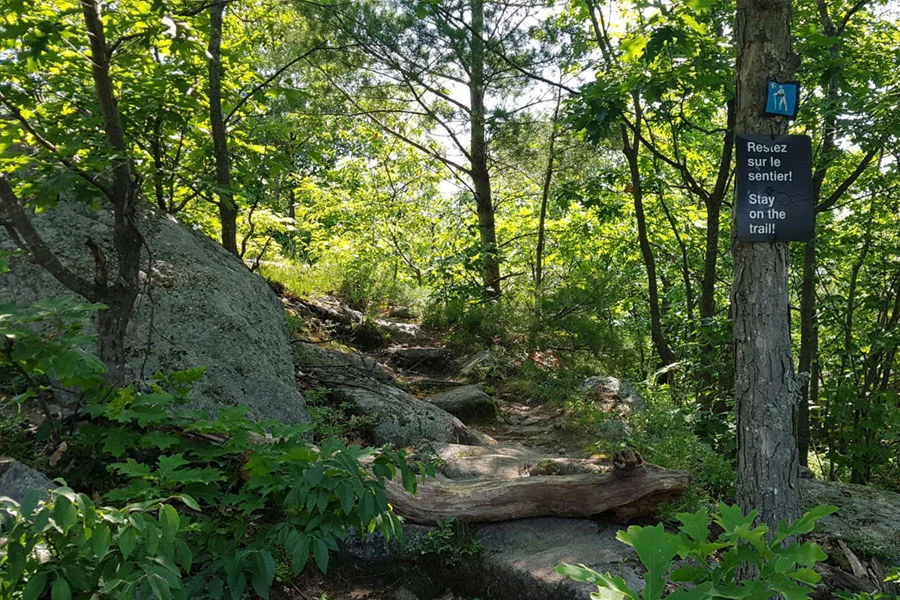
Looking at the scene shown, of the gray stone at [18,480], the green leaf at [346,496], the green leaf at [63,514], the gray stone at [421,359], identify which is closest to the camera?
the green leaf at [63,514]

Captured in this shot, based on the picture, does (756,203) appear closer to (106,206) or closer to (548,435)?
(548,435)

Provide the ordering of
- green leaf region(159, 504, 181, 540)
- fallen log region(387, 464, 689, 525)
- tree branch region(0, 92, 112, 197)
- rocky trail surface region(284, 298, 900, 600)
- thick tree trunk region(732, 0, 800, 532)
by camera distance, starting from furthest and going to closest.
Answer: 1. fallen log region(387, 464, 689, 525)
2. rocky trail surface region(284, 298, 900, 600)
3. tree branch region(0, 92, 112, 197)
4. thick tree trunk region(732, 0, 800, 532)
5. green leaf region(159, 504, 181, 540)

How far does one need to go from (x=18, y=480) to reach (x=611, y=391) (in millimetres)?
6177

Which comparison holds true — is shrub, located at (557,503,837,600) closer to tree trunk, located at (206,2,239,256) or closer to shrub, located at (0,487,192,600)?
shrub, located at (0,487,192,600)

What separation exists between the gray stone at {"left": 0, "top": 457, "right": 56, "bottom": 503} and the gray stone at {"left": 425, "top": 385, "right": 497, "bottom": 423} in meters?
4.45

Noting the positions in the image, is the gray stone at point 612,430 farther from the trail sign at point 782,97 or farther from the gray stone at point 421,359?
the trail sign at point 782,97

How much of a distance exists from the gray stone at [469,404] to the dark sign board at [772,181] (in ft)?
14.4

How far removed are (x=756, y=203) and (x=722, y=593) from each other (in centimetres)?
241

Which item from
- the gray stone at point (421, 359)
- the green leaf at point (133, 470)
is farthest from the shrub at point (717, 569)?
the gray stone at point (421, 359)

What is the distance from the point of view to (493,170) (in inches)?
449

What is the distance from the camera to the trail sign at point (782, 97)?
3.04 metres

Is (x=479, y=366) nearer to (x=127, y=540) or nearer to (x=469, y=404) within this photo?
(x=469, y=404)

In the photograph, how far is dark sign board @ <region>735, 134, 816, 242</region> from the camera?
121 inches

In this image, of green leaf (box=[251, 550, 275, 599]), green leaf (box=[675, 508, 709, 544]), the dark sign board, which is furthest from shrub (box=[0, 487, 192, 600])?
the dark sign board
